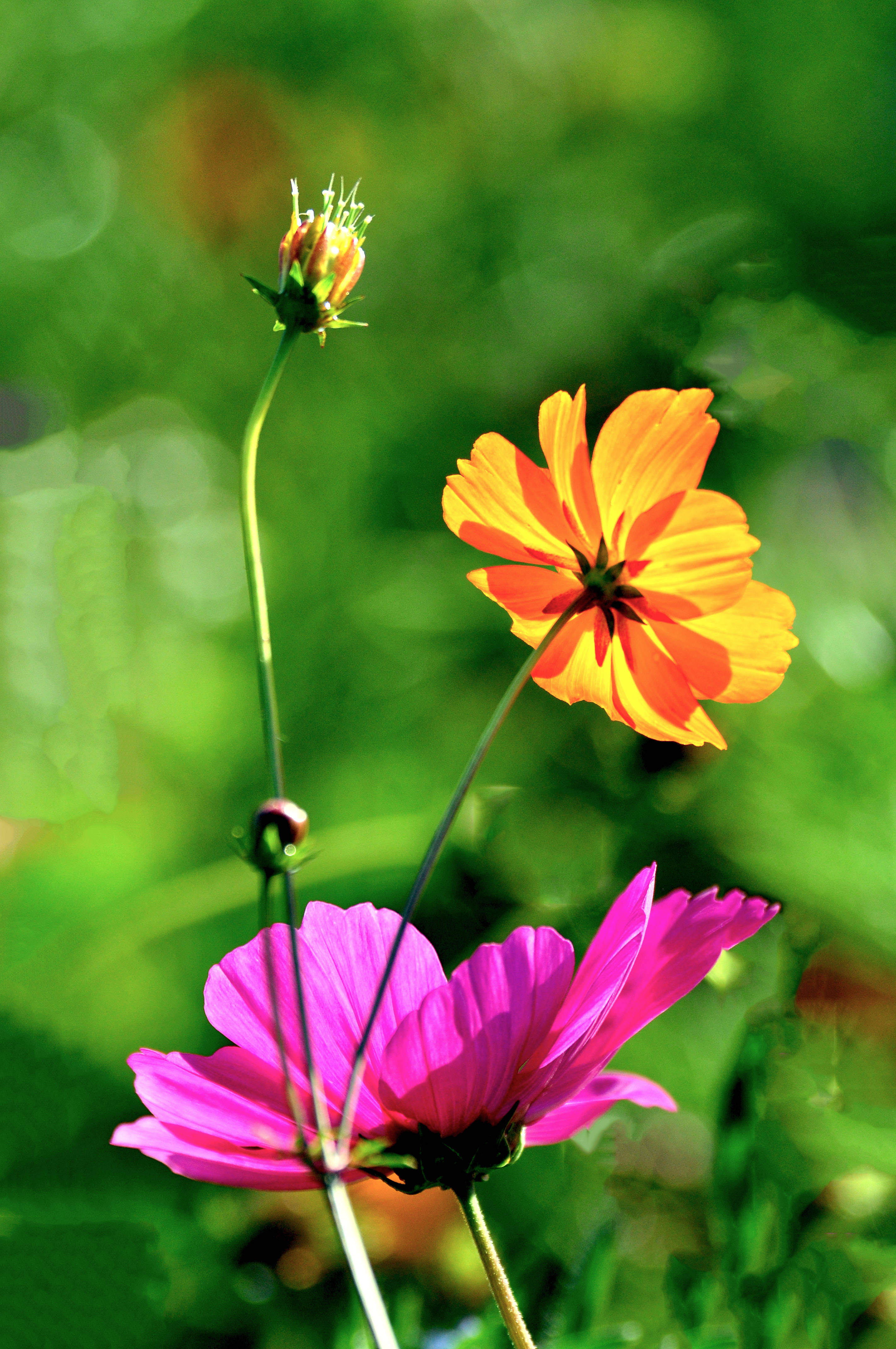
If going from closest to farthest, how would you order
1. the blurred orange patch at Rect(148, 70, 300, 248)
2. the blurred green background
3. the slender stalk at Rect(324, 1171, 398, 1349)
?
the slender stalk at Rect(324, 1171, 398, 1349) → the blurred green background → the blurred orange patch at Rect(148, 70, 300, 248)

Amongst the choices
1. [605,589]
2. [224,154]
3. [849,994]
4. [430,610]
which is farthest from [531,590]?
[224,154]

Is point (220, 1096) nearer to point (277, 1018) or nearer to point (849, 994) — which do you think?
point (277, 1018)

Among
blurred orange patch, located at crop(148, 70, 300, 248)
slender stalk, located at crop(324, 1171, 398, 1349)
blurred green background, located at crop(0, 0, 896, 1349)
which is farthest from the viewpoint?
blurred orange patch, located at crop(148, 70, 300, 248)

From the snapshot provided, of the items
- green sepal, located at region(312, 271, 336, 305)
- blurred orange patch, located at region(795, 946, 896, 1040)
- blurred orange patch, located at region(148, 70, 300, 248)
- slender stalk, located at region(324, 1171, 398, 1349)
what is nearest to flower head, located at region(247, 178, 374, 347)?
green sepal, located at region(312, 271, 336, 305)

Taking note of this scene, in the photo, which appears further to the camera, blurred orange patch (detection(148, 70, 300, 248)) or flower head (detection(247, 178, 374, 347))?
blurred orange patch (detection(148, 70, 300, 248))

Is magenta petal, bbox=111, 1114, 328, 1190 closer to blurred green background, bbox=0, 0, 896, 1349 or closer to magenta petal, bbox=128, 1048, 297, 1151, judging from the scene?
magenta petal, bbox=128, 1048, 297, 1151

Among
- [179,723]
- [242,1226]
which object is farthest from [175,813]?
[242,1226]

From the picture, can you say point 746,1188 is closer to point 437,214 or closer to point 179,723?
point 179,723

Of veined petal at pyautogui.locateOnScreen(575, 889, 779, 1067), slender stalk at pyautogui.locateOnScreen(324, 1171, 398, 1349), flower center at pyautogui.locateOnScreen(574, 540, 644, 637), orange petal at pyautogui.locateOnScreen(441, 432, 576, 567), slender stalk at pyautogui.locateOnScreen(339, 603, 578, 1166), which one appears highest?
orange petal at pyautogui.locateOnScreen(441, 432, 576, 567)
